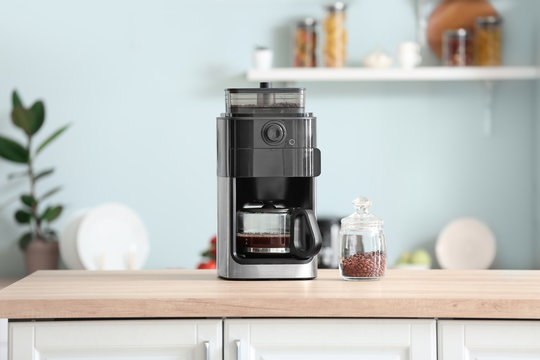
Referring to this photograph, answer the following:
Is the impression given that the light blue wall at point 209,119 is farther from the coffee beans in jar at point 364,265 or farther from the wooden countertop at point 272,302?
the wooden countertop at point 272,302

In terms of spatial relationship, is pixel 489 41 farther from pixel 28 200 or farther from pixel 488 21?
pixel 28 200

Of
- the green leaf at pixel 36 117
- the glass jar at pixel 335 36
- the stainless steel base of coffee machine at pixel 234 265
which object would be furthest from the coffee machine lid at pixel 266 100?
the green leaf at pixel 36 117

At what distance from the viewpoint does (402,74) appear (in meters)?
3.83

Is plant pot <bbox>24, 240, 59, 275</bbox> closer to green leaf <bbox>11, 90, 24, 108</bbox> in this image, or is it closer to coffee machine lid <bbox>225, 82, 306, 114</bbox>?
green leaf <bbox>11, 90, 24, 108</bbox>

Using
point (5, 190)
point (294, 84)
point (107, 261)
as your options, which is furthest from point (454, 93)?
point (5, 190)

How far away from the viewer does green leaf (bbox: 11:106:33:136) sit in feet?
12.4

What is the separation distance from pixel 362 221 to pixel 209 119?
222cm

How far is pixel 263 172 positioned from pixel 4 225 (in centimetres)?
245

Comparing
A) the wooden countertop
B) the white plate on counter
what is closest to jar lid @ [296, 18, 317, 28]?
the white plate on counter

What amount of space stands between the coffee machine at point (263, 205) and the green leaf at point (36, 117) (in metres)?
2.09

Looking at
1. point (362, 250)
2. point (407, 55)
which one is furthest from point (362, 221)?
point (407, 55)

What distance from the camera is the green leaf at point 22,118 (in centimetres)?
377

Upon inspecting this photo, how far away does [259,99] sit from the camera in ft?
6.40

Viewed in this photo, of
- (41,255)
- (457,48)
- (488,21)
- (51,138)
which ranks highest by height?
(488,21)
